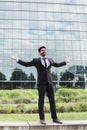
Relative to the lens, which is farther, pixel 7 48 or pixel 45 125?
pixel 7 48

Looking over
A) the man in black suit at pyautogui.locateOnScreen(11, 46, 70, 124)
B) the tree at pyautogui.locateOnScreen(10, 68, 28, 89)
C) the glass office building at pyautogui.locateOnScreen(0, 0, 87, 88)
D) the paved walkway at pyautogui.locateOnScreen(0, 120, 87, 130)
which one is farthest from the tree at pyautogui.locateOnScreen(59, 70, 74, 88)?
the paved walkway at pyautogui.locateOnScreen(0, 120, 87, 130)

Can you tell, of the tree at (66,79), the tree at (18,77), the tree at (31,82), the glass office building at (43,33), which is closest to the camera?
the tree at (18,77)

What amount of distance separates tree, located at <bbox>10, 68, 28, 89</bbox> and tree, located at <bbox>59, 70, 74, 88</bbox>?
17.6 ft

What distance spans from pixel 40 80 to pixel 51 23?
46016 millimetres

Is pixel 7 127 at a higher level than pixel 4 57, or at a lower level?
lower

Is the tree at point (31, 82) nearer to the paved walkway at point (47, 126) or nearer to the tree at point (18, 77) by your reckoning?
the tree at point (18, 77)

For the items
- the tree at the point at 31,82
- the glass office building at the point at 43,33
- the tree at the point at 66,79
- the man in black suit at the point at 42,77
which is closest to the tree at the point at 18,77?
the glass office building at the point at 43,33

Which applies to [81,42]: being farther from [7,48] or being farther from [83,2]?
[7,48]

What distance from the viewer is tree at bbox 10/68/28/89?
48.4 m

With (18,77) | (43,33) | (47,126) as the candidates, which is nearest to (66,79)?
(18,77)

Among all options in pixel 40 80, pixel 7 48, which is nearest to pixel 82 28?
pixel 7 48

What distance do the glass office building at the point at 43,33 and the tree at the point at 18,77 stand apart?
0.31m

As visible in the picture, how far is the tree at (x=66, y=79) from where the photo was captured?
49219 millimetres

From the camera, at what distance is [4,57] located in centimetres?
4959
